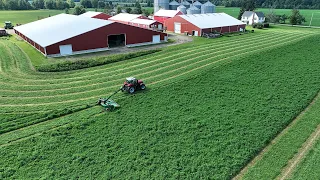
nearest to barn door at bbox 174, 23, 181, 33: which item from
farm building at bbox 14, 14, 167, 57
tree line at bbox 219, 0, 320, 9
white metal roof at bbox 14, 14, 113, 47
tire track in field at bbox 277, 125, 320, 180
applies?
farm building at bbox 14, 14, 167, 57

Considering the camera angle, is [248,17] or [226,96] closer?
[226,96]

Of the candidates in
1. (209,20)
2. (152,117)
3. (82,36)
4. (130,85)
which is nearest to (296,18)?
(209,20)

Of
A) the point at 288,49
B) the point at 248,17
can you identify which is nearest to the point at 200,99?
the point at 288,49

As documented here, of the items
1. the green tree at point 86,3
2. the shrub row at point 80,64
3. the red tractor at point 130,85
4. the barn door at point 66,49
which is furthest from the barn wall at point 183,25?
the green tree at point 86,3

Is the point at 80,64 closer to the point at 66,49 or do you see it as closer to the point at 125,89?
the point at 66,49

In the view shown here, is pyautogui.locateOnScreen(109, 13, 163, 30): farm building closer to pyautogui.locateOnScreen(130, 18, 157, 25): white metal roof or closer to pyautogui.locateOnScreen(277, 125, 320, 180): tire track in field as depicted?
pyautogui.locateOnScreen(130, 18, 157, 25): white metal roof

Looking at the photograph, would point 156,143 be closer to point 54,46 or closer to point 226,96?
point 226,96

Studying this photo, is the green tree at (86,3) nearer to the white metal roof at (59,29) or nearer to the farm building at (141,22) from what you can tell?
the farm building at (141,22)
